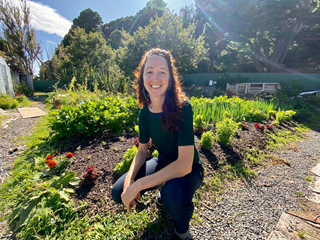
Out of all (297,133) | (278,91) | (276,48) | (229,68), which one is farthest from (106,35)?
(297,133)

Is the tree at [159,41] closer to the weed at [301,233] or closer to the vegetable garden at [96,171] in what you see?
the vegetable garden at [96,171]

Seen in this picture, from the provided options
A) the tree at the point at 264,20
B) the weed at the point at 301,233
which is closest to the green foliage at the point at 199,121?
the weed at the point at 301,233

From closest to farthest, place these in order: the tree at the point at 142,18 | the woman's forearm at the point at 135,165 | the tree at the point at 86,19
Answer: the woman's forearm at the point at 135,165 → the tree at the point at 142,18 → the tree at the point at 86,19

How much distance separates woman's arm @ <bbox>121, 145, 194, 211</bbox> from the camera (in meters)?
1.16

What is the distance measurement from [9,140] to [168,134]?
11.8ft

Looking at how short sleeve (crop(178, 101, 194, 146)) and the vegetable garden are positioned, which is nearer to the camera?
short sleeve (crop(178, 101, 194, 146))

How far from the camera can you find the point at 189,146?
1.19m

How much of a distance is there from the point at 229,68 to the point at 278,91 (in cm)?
1563

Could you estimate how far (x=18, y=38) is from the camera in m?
17.6

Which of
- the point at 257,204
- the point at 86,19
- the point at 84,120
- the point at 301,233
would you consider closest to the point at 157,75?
the point at 257,204

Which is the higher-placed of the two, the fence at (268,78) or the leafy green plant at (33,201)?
the fence at (268,78)

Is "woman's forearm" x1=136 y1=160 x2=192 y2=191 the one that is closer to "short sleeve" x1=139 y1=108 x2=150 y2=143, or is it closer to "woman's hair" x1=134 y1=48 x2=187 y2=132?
"woman's hair" x1=134 y1=48 x2=187 y2=132

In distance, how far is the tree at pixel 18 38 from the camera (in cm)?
1664

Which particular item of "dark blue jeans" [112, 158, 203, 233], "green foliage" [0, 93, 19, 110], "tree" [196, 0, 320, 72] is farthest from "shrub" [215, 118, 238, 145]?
"tree" [196, 0, 320, 72]
